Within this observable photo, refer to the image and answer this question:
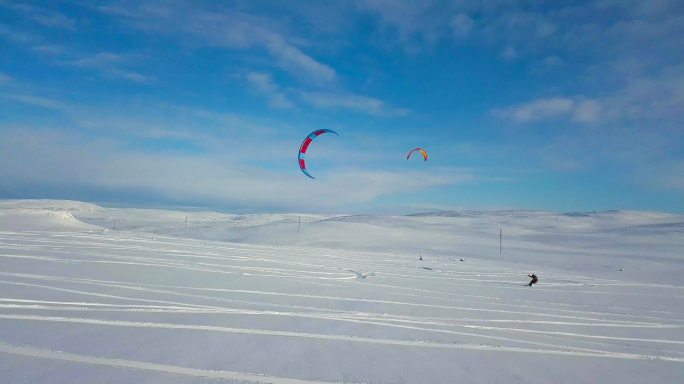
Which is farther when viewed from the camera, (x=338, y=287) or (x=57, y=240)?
(x=57, y=240)

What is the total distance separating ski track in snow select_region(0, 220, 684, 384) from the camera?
5.19 m

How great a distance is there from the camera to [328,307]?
23.1 ft

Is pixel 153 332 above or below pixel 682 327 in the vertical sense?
above

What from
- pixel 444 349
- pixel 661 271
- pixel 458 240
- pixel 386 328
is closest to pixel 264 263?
pixel 386 328

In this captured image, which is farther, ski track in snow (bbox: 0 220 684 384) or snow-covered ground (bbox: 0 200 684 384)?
ski track in snow (bbox: 0 220 684 384)

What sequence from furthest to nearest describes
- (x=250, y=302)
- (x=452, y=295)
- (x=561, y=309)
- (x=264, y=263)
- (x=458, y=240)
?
(x=458, y=240) → (x=264, y=263) → (x=452, y=295) → (x=561, y=309) → (x=250, y=302)

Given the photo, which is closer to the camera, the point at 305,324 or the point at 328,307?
the point at 305,324

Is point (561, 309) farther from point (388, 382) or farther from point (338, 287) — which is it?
point (388, 382)

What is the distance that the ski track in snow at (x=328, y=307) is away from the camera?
519cm

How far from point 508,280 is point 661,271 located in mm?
11862

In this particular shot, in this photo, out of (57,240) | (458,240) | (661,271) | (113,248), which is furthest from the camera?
(458,240)

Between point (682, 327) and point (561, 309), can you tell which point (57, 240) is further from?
point (682, 327)

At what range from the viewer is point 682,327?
7559mm

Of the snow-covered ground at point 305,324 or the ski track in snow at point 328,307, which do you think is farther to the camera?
the ski track in snow at point 328,307
